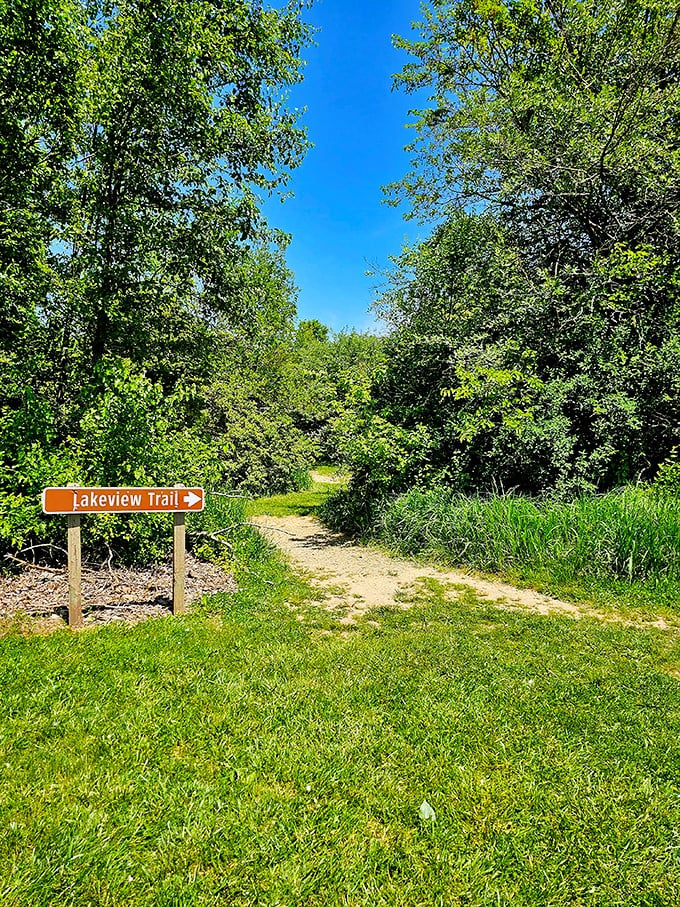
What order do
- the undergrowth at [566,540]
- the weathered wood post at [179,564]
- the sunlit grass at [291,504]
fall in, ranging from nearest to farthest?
the weathered wood post at [179,564], the undergrowth at [566,540], the sunlit grass at [291,504]

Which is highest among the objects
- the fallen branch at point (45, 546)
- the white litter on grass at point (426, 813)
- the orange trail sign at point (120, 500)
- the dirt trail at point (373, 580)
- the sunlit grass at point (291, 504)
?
the orange trail sign at point (120, 500)

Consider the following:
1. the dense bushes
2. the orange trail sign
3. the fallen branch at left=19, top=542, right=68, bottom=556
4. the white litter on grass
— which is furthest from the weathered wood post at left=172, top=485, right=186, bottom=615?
the white litter on grass

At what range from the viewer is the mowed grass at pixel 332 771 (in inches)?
75.9

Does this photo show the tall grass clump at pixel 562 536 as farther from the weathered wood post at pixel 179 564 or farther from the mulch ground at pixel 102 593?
the weathered wood post at pixel 179 564

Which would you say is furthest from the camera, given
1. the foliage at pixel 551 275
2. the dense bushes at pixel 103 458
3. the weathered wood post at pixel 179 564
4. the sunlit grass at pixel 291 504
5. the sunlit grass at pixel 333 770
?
the sunlit grass at pixel 291 504

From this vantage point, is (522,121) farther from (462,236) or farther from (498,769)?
(498,769)

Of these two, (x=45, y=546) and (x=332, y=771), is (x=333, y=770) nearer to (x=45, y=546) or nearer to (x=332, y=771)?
(x=332, y=771)

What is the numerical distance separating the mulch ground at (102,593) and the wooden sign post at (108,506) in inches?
10.1

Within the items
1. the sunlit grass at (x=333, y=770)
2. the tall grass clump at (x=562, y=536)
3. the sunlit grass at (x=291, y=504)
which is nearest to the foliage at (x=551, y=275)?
the tall grass clump at (x=562, y=536)

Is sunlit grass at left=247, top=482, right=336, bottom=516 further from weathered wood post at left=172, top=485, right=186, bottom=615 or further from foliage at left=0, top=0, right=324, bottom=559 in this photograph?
weathered wood post at left=172, top=485, right=186, bottom=615

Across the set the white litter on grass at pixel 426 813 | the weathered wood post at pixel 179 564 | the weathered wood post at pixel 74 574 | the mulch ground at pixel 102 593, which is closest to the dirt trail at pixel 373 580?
the mulch ground at pixel 102 593

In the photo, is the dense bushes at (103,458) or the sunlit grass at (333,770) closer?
the sunlit grass at (333,770)

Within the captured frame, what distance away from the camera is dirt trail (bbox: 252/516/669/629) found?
17.3 feet

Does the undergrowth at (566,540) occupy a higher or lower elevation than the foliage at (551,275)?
lower
